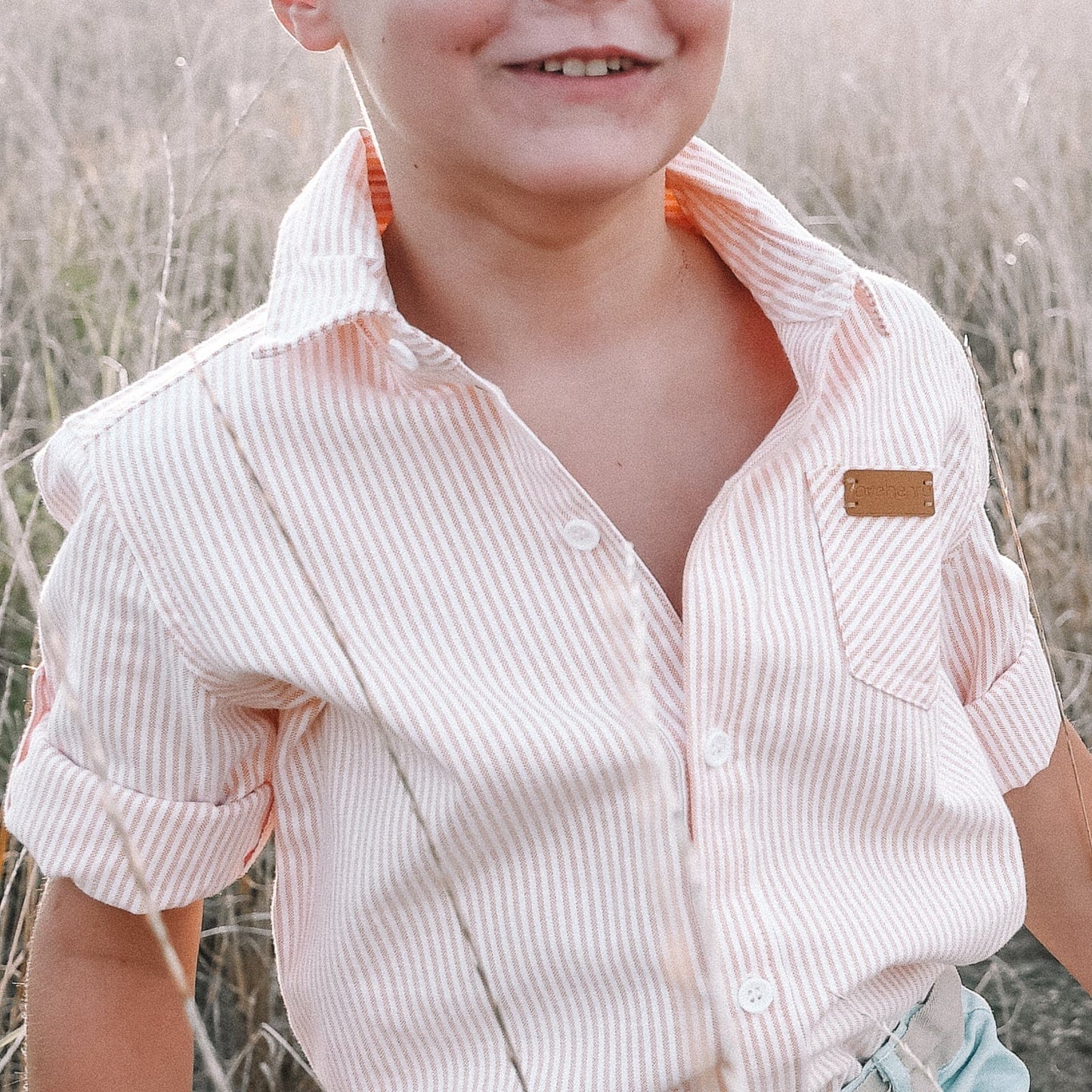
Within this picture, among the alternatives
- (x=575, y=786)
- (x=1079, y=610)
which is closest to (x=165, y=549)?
(x=575, y=786)

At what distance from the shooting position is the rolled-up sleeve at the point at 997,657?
109 centimetres

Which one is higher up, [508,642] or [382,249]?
[382,249]

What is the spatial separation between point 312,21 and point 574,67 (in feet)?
0.76

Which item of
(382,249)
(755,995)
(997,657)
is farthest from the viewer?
(997,657)

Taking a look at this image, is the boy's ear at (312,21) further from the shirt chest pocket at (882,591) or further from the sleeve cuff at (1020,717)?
the sleeve cuff at (1020,717)

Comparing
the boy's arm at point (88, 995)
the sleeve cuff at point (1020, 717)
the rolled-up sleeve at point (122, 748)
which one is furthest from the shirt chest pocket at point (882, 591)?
the boy's arm at point (88, 995)

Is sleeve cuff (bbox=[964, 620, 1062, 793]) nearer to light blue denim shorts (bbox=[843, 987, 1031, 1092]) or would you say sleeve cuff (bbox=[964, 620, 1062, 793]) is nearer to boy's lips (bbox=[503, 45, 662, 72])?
light blue denim shorts (bbox=[843, 987, 1031, 1092])

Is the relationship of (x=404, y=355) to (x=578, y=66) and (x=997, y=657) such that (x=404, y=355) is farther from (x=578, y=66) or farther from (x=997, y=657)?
(x=997, y=657)

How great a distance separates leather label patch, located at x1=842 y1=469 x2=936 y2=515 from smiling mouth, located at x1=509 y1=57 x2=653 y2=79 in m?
0.31

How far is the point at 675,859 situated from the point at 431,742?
0.16m

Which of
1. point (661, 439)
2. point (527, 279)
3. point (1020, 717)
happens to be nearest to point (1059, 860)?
point (1020, 717)

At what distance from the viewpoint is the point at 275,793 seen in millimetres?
968

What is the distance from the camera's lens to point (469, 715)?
0.86m

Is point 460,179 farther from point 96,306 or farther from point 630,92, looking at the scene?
point 96,306
